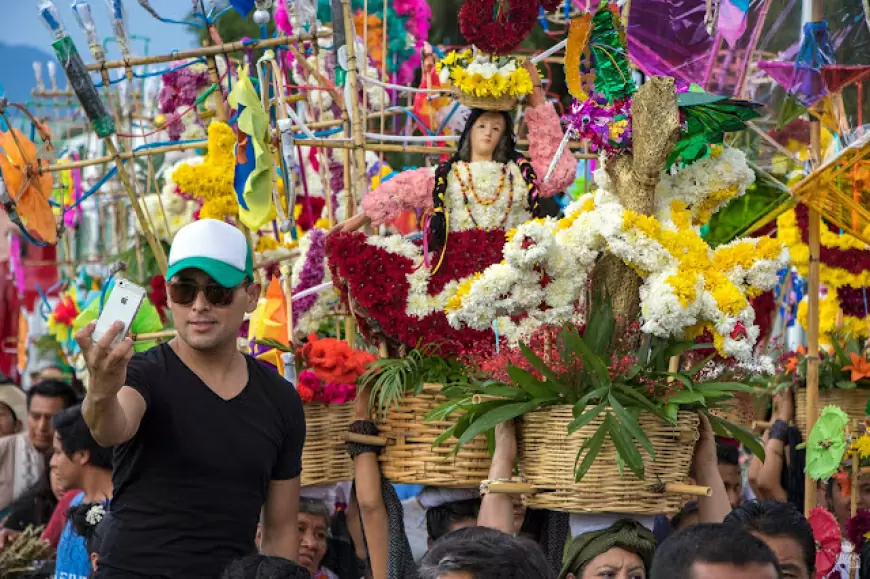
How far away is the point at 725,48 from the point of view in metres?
5.89

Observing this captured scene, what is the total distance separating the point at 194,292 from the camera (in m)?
3.31

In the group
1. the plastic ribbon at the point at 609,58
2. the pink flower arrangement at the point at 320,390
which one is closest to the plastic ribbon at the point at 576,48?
the plastic ribbon at the point at 609,58

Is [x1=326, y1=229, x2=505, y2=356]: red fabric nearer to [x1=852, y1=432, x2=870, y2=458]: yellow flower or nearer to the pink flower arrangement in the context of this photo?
the pink flower arrangement

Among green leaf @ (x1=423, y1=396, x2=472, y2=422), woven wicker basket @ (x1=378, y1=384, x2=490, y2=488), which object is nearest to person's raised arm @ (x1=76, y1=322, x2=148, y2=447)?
green leaf @ (x1=423, y1=396, x2=472, y2=422)

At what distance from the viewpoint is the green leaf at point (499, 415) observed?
396 centimetres

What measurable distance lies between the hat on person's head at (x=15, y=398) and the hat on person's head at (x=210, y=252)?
624 cm

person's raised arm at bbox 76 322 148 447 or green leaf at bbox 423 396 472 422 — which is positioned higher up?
green leaf at bbox 423 396 472 422

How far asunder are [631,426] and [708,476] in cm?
49

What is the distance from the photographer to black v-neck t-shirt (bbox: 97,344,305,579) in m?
3.25

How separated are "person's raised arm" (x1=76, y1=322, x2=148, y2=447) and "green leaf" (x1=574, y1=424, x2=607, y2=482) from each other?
122 centimetres

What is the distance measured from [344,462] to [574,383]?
130cm

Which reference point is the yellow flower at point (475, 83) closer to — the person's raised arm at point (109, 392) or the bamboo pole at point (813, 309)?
the bamboo pole at point (813, 309)

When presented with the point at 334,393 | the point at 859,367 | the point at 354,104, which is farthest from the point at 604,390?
the point at 859,367

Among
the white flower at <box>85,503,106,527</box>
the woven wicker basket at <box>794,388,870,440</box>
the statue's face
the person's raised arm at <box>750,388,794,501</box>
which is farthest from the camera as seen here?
the person's raised arm at <box>750,388,794,501</box>
